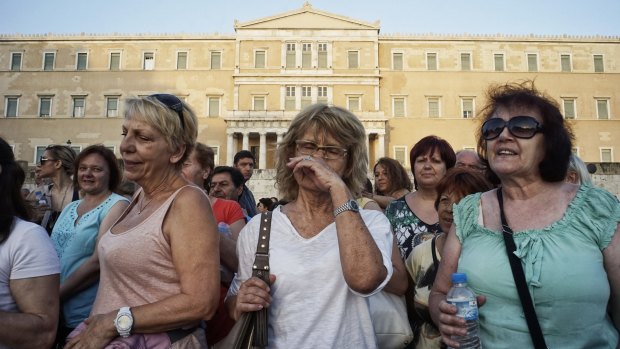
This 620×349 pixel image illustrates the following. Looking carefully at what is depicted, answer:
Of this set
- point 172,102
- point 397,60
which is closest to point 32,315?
point 172,102

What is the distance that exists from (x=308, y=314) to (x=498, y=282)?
72 centimetres

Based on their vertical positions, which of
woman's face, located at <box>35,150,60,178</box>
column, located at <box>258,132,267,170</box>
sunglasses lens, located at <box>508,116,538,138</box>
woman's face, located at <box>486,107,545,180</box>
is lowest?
woman's face, located at <box>486,107,545,180</box>

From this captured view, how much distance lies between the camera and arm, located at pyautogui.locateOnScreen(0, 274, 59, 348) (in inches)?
68.3

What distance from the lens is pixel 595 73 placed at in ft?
104

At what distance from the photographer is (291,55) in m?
31.4

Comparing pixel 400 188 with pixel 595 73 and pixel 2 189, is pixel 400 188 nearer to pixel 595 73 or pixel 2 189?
pixel 2 189

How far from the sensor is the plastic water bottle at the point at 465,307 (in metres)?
1.60

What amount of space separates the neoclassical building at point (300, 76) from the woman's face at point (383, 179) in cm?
2567

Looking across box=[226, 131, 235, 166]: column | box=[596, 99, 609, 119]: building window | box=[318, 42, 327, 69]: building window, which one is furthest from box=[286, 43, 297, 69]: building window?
box=[596, 99, 609, 119]: building window

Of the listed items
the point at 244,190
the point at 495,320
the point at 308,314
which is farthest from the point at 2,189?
the point at 244,190

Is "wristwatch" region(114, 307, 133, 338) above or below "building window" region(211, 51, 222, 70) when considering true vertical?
below

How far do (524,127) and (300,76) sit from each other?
2988 cm

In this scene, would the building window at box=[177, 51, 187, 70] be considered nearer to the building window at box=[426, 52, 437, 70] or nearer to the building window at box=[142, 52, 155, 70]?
the building window at box=[142, 52, 155, 70]

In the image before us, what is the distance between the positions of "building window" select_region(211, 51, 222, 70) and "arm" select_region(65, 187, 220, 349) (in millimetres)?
31322
